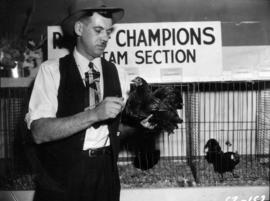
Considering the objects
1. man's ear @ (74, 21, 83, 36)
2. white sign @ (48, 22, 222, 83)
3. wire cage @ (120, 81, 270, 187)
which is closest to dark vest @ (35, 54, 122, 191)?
man's ear @ (74, 21, 83, 36)

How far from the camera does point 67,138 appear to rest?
4.12 feet

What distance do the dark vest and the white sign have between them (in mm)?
699

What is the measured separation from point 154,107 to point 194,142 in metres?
1.30

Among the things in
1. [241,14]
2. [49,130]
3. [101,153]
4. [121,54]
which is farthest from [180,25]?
[49,130]

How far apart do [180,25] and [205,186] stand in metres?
1.04

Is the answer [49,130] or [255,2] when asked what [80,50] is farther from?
[255,2]

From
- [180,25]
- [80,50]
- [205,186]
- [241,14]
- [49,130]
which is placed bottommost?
[205,186]

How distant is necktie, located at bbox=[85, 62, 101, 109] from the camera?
1.29 m

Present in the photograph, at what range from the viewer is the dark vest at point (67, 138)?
1250 mm

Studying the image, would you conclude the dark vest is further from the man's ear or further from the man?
the man's ear

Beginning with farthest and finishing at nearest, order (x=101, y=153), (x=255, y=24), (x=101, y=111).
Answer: (x=255, y=24) < (x=101, y=153) < (x=101, y=111)

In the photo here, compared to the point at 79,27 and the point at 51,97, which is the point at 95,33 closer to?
the point at 79,27

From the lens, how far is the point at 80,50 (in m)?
1.38

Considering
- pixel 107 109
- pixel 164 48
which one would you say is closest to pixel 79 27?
pixel 107 109
